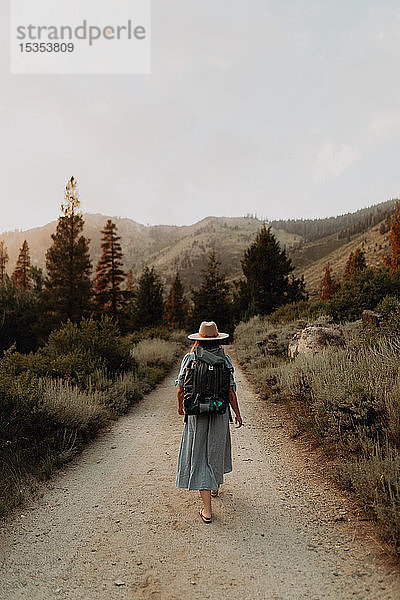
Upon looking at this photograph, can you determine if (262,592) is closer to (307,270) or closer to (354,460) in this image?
(354,460)

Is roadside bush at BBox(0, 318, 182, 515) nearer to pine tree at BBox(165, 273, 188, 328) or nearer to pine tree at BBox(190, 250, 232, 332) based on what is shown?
pine tree at BBox(190, 250, 232, 332)

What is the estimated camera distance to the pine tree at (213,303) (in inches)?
1283

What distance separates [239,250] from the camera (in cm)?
17188

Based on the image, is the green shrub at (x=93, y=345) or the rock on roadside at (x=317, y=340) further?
the rock on roadside at (x=317, y=340)

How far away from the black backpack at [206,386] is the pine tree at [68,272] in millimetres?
26046

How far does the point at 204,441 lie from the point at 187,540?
0.95 m

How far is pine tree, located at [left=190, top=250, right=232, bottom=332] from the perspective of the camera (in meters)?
32.6

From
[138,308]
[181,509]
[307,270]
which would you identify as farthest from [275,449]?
[307,270]

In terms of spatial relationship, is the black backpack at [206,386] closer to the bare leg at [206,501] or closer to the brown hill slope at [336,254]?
the bare leg at [206,501]

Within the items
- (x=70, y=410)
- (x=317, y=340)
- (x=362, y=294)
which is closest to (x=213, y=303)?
(x=362, y=294)

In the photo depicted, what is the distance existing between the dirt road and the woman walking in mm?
378

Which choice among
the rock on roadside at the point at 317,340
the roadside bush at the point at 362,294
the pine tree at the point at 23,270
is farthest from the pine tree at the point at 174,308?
the rock on roadside at the point at 317,340

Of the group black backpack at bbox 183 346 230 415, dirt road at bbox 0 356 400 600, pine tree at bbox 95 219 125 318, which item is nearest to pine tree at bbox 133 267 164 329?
pine tree at bbox 95 219 125 318

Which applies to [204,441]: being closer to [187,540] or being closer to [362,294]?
[187,540]
